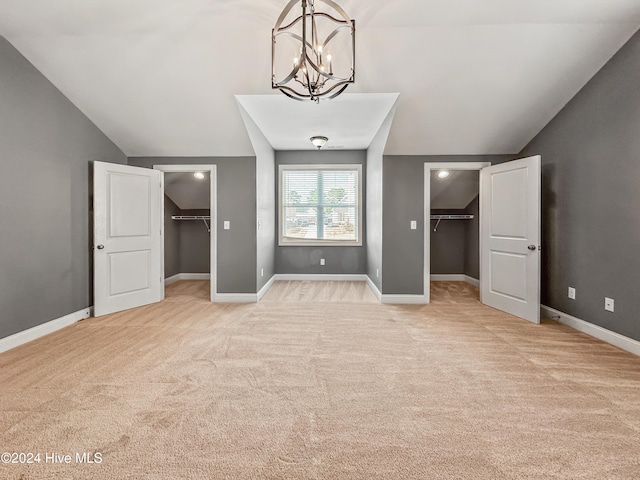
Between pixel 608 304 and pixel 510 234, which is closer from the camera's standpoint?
pixel 608 304

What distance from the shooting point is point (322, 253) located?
6391 mm

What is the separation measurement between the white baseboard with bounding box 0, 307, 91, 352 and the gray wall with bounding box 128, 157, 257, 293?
1.68 metres

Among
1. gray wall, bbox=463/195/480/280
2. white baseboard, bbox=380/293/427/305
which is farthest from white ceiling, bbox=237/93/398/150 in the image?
white baseboard, bbox=380/293/427/305

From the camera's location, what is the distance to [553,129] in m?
3.81

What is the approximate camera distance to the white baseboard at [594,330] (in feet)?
9.37

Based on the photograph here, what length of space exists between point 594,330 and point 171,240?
6688mm

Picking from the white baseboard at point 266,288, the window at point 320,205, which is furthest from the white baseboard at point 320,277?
the window at point 320,205

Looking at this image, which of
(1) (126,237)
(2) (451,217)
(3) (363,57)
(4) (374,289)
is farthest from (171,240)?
(2) (451,217)

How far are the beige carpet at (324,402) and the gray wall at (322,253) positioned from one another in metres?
2.80

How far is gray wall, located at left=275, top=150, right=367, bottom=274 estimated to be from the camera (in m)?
6.24

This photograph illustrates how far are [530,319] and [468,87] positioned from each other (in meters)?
2.78

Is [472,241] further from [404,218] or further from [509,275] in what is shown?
[404,218]

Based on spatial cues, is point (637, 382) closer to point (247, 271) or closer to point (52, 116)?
point (247, 271)

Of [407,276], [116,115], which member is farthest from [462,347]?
[116,115]
